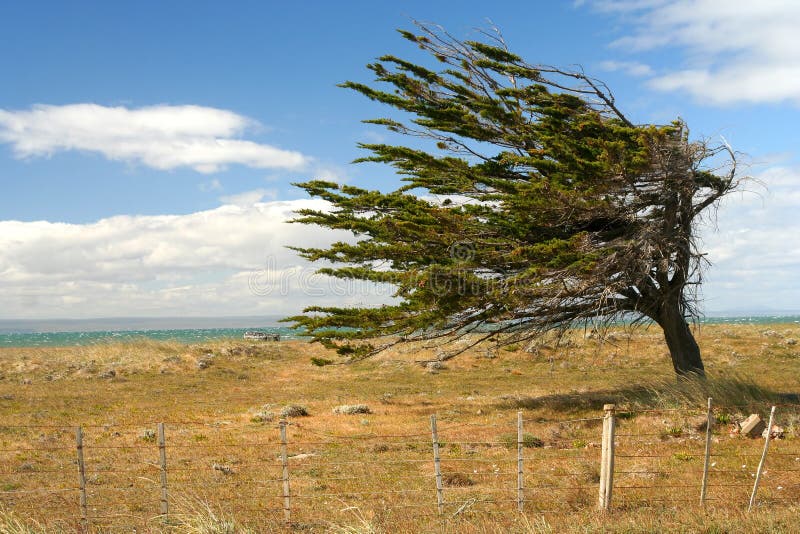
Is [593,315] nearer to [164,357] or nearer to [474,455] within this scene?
[474,455]

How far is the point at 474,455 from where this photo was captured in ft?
46.2

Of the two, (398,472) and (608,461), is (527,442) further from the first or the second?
(608,461)

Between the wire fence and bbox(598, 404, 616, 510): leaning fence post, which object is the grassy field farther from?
bbox(598, 404, 616, 510): leaning fence post

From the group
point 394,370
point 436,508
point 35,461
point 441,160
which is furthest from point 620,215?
point 394,370

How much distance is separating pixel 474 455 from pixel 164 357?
30235 mm

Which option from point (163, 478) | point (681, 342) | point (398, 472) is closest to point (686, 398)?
point (681, 342)

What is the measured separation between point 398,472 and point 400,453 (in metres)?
1.80

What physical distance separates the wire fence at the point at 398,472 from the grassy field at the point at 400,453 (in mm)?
54

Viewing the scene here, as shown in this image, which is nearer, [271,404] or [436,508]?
[436,508]

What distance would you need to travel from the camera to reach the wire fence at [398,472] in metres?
9.71

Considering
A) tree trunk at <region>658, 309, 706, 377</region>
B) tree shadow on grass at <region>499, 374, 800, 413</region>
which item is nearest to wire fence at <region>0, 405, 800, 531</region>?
tree shadow on grass at <region>499, 374, 800, 413</region>

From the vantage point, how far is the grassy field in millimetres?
9250

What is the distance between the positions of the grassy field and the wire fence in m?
0.05

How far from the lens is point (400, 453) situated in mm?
14359
